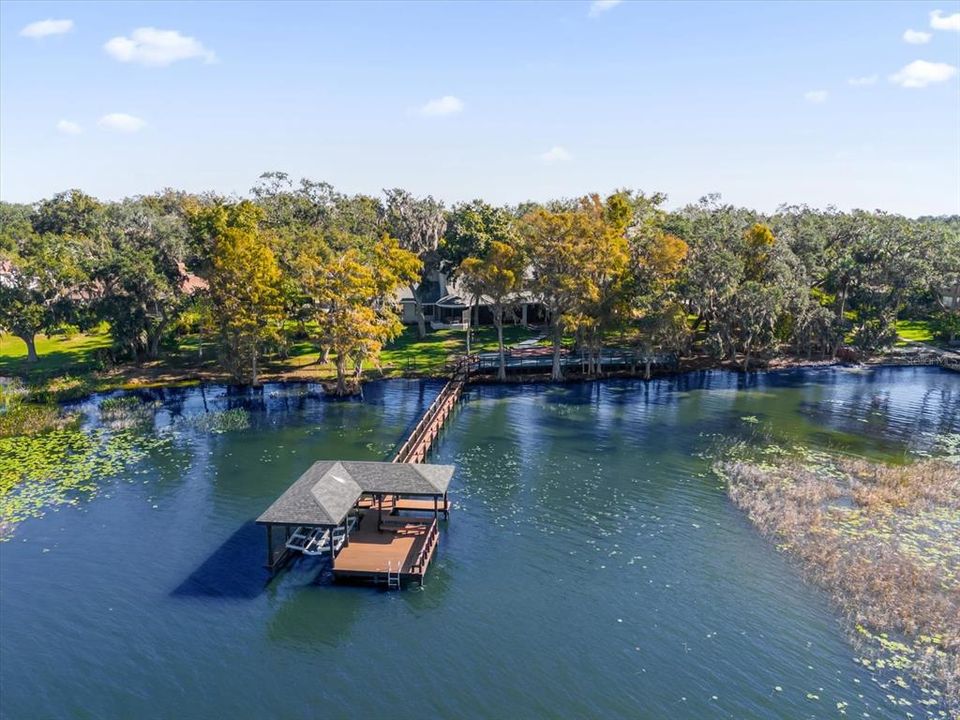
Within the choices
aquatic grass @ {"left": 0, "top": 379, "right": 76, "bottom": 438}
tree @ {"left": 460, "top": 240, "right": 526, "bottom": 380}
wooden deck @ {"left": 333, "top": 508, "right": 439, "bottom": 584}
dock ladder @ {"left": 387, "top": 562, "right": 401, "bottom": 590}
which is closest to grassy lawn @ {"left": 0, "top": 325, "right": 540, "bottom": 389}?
aquatic grass @ {"left": 0, "top": 379, "right": 76, "bottom": 438}

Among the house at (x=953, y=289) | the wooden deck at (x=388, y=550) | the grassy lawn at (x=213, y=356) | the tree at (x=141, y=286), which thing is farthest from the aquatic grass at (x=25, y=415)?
the house at (x=953, y=289)

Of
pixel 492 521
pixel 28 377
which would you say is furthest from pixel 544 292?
pixel 28 377

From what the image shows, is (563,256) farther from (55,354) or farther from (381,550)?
(55,354)

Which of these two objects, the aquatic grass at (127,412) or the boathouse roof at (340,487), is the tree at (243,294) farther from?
the boathouse roof at (340,487)

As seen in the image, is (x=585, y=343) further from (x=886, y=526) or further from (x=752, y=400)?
(x=886, y=526)

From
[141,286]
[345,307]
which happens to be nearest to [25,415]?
[141,286]
